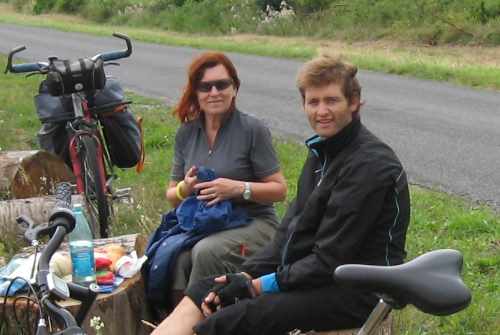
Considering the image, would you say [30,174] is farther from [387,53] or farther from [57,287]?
[387,53]

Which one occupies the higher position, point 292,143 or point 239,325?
point 239,325

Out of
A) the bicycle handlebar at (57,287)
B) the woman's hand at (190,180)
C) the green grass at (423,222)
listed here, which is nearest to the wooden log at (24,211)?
the green grass at (423,222)

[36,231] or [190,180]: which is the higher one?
[36,231]

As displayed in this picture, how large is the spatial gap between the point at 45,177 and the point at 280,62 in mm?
12265

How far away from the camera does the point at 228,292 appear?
12.6 feet

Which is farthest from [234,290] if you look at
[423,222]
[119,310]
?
[423,222]

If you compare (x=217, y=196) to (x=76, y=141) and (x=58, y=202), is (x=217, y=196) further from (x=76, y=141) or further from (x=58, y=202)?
(x=76, y=141)

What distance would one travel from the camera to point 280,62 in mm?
18766

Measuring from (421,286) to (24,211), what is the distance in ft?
12.9

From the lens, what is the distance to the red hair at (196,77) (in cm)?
491

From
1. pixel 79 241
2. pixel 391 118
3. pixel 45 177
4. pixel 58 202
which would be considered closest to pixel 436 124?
pixel 391 118

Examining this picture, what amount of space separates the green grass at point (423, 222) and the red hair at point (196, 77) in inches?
47.0

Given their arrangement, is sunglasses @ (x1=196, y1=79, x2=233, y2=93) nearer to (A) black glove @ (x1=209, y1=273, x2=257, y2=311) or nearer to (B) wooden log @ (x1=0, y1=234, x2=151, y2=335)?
(B) wooden log @ (x1=0, y1=234, x2=151, y2=335)

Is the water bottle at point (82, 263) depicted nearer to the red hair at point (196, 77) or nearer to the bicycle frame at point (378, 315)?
the red hair at point (196, 77)
